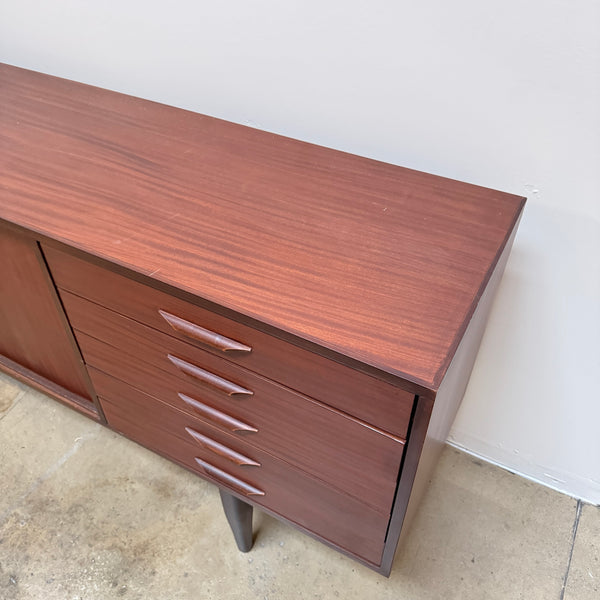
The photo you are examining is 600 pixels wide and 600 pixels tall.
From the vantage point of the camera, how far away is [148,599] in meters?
1.12

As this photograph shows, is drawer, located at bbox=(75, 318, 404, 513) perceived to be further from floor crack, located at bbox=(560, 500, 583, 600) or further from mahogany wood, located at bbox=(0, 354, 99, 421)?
floor crack, located at bbox=(560, 500, 583, 600)

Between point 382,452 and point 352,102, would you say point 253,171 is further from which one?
point 382,452

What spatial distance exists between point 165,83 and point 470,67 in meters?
0.63

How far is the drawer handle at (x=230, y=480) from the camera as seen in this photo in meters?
0.98

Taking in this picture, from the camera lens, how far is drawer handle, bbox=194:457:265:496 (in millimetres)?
985

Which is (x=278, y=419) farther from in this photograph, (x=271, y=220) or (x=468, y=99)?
(x=468, y=99)

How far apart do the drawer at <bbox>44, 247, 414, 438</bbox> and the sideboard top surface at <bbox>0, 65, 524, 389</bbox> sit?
0.03 meters

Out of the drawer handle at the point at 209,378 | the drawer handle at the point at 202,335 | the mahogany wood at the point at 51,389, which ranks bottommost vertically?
the mahogany wood at the point at 51,389

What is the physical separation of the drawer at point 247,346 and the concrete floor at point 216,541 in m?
0.59

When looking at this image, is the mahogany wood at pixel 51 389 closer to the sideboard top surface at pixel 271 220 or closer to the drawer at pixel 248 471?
the drawer at pixel 248 471

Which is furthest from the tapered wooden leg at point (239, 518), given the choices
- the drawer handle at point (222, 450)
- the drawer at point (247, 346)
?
the drawer at point (247, 346)

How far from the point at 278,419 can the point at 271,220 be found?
294mm

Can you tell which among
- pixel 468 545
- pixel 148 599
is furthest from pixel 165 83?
pixel 468 545

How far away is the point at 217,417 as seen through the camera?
90cm
